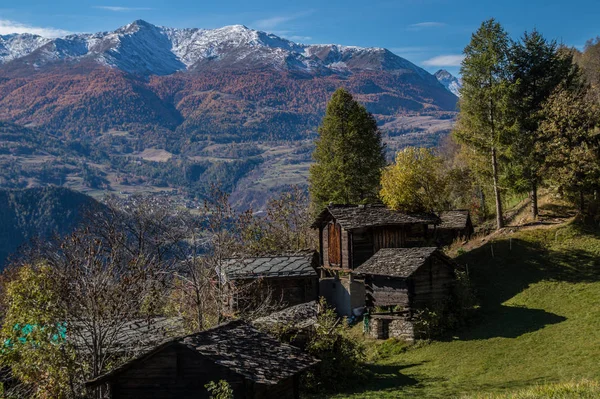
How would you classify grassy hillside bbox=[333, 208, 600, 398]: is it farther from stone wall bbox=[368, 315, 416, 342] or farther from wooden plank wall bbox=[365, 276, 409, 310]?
wooden plank wall bbox=[365, 276, 409, 310]

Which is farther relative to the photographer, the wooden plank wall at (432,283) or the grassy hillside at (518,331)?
the wooden plank wall at (432,283)

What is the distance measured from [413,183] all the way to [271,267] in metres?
12.7

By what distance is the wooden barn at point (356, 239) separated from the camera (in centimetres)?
4262

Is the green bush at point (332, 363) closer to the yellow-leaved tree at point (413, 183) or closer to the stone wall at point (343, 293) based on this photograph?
the stone wall at point (343, 293)

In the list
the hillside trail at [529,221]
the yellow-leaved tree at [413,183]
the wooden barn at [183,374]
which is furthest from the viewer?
the yellow-leaved tree at [413,183]

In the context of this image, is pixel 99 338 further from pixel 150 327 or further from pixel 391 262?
pixel 391 262

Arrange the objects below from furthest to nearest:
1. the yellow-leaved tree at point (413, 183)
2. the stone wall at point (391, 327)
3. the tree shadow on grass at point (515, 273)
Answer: the yellow-leaved tree at point (413, 183)
the stone wall at point (391, 327)
the tree shadow on grass at point (515, 273)

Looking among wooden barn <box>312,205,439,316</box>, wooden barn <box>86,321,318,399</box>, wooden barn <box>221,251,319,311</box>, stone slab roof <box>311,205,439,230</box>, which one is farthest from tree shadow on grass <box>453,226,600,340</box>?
wooden barn <box>86,321,318,399</box>

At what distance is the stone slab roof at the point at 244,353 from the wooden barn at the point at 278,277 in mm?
16283

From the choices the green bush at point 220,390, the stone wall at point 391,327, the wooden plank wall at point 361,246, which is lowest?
the stone wall at point 391,327

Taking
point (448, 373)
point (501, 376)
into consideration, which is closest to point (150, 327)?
point (448, 373)

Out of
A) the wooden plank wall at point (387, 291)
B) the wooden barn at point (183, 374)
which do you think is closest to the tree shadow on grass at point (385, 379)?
the wooden plank wall at point (387, 291)

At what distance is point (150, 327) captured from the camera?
27516 mm

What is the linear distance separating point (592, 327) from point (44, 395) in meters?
24.2
